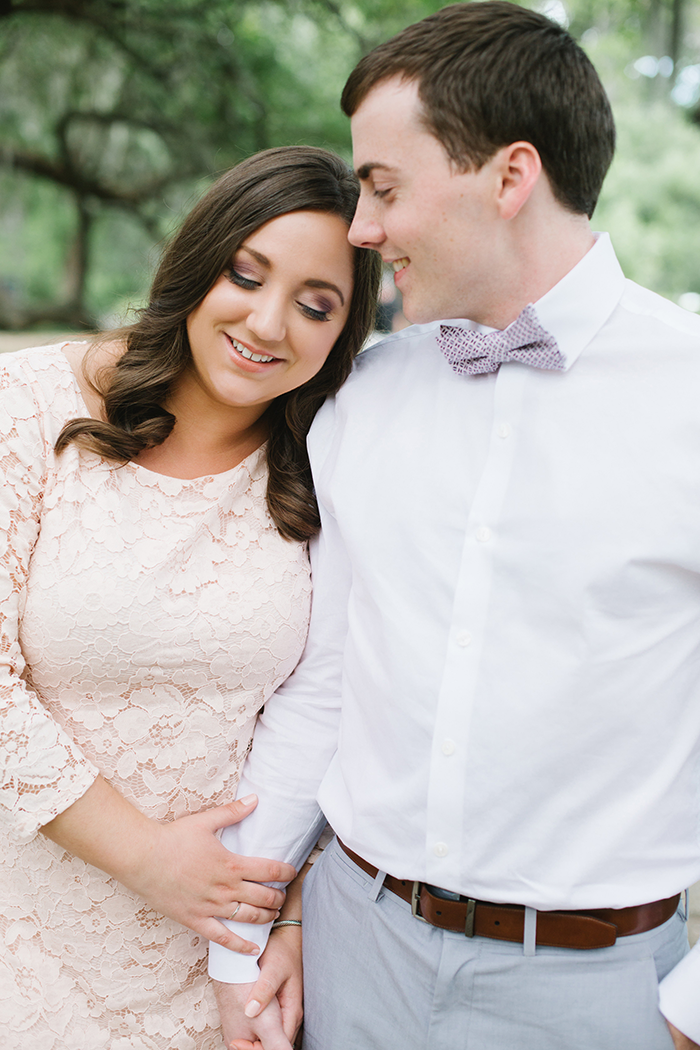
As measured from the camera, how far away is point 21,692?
1561mm

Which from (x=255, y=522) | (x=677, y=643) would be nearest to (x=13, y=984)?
(x=255, y=522)

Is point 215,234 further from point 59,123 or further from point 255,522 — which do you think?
point 59,123

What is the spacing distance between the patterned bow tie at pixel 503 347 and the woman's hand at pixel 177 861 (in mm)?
987

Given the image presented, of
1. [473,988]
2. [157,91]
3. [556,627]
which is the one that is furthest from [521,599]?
[157,91]

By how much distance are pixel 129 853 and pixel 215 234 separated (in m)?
1.18

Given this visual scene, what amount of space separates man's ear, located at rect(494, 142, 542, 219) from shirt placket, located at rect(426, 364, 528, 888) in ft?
1.46

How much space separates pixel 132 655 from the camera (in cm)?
163

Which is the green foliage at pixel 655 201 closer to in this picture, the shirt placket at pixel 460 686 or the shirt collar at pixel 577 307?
the shirt collar at pixel 577 307

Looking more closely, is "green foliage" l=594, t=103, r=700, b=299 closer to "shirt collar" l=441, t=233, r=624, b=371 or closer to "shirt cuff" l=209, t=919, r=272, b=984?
"shirt collar" l=441, t=233, r=624, b=371

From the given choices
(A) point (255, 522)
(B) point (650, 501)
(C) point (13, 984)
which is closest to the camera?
(B) point (650, 501)

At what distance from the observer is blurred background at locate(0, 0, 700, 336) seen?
8789 mm

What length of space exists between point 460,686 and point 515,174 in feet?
2.81

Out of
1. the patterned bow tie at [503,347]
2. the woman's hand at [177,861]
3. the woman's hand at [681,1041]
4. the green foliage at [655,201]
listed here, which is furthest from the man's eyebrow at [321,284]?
the green foliage at [655,201]

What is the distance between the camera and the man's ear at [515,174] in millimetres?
1443
